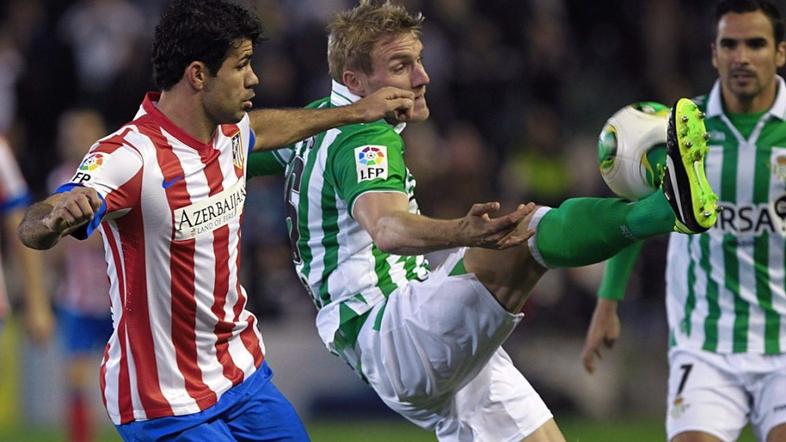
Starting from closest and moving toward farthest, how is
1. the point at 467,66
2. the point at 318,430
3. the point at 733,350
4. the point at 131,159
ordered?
the point at 131,159 → the point at 733,350 → the point at 318,430 → the point at 467,66

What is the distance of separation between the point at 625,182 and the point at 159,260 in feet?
5.99

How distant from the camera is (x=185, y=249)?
4.96 m

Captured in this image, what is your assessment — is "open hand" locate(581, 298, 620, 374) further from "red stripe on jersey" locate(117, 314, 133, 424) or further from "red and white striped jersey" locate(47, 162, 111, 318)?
"red and white striped jersey" locate(47, 162, 111, 318)

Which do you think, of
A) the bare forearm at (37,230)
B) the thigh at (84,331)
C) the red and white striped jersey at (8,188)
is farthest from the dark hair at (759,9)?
the thigh at (84,331)

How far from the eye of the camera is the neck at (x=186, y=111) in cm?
506

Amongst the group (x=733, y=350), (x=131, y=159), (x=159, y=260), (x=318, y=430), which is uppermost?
(x=131, y=159)

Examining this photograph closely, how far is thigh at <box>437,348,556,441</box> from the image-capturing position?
18.8ft

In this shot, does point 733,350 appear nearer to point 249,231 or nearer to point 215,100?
point 215,100

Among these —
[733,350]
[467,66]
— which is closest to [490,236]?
[733,350]

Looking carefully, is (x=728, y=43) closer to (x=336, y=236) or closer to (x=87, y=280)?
(x=336, y=236)

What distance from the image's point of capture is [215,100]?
5.04 metres

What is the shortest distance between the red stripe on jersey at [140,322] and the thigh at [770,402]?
2699 millimetres

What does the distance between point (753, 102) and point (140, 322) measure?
123 inches

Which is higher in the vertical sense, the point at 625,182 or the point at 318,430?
the point at 625,182
